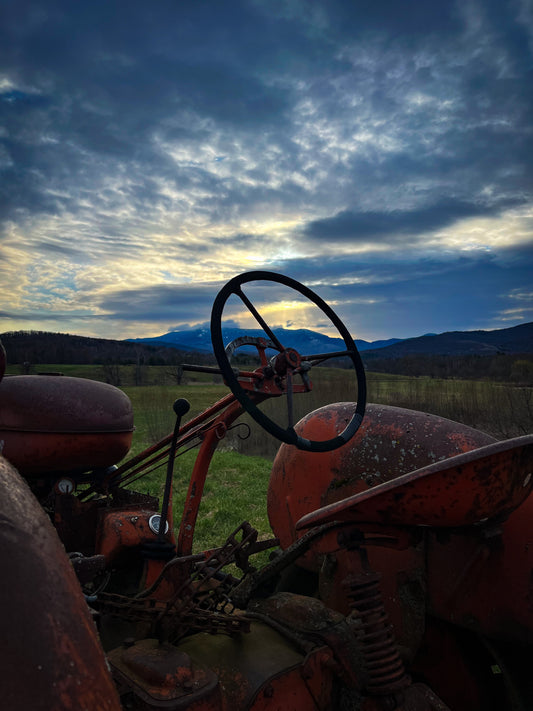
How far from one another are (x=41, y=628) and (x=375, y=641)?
105 centimetres

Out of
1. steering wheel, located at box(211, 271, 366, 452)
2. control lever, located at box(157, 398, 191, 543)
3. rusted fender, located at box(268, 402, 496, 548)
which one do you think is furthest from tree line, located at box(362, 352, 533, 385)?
control lever, located at box(157, 398, 191, 543)

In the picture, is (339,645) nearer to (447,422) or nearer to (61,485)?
(447,422)

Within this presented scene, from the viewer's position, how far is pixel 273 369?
2.08 metres

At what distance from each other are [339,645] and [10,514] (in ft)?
3.81

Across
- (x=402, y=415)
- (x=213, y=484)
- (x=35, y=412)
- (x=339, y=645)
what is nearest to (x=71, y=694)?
(x=339, y=645)

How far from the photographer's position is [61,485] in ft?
9.04

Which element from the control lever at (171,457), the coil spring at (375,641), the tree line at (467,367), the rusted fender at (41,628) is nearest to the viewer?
the rusted fender at (41,628)

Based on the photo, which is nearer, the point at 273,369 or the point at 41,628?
the point at 41,628

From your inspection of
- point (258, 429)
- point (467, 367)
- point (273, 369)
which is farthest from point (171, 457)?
point (467, 367)

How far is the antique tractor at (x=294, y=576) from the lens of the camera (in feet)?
2.52

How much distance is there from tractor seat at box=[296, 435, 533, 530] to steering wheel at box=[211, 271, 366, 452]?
0.50m

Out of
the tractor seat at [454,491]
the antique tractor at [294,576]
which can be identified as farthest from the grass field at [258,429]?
the tractor seat at [454,491]

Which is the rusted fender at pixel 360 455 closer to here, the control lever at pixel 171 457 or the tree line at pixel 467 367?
the control lever at pixel 171 457

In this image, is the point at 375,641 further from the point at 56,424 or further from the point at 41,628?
the point at 56,424
